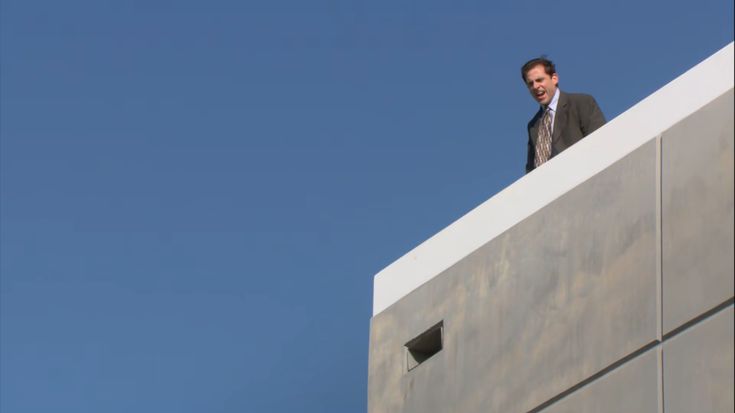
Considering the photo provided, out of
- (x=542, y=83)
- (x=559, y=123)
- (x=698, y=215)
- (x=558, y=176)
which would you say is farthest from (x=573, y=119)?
(x=698, y=215)

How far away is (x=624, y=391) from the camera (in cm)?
1197

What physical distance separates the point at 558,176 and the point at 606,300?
52.7 inches

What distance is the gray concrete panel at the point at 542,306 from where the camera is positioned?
1224 cm

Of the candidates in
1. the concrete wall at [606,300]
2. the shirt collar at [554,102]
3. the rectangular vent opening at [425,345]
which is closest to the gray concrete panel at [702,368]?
the concrete wall at [606,300]

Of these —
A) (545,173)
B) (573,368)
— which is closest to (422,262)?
(545,173)

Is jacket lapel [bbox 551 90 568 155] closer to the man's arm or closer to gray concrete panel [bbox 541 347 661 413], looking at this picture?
the man's arm

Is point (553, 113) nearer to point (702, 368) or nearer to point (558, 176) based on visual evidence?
point (558, 176)

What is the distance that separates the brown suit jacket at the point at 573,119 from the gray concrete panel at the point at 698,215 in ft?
6.91

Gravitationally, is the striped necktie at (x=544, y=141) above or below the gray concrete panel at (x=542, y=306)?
above

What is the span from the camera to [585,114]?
14.3 meters

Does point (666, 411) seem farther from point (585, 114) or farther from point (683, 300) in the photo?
point (585, 114)

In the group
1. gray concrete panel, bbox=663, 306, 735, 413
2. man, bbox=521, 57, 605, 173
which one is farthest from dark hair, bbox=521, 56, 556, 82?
gray concrete panel, bbox=663, 306, 735, 413

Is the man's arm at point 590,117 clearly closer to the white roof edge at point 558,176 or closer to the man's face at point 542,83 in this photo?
the man's face at point 542,83

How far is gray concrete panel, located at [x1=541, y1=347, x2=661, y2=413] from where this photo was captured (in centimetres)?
1171
